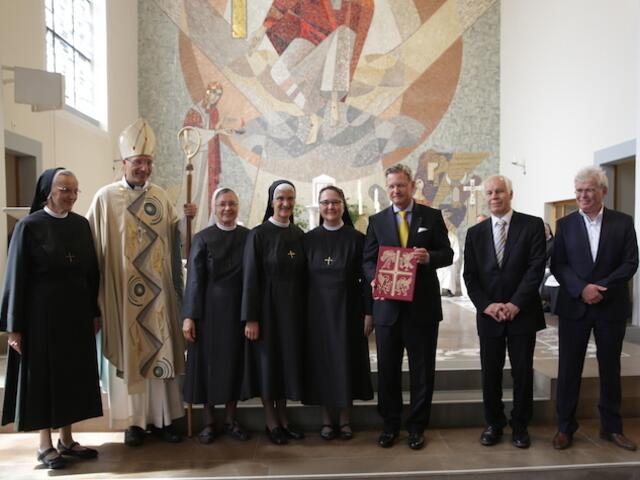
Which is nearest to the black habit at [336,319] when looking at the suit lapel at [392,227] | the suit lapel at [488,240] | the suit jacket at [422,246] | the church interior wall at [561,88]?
the suit jacket at [422,246]

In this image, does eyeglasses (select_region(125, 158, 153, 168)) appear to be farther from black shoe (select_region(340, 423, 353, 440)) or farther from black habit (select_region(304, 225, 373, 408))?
black shoe (select_region(340, 423, 353, 440))

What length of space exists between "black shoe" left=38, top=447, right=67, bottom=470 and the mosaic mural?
9626 millimetres

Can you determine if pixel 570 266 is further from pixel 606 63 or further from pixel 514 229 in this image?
pixel 606 63

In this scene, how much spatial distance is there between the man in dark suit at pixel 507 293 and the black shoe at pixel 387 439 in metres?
0.60

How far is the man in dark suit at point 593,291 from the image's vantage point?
3.50 meters

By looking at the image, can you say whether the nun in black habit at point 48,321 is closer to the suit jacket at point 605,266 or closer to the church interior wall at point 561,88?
the suit jacket at point 605,266

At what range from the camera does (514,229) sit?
142 inches

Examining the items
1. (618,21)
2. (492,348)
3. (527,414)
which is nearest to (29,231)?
(492,348)

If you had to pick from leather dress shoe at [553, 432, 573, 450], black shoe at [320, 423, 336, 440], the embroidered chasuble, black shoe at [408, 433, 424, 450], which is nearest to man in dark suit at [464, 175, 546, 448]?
leather dress shoe at [553, 432, 573, 450]

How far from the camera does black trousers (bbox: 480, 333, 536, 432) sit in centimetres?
355

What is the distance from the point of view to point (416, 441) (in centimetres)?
368

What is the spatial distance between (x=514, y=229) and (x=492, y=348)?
2.56 feet

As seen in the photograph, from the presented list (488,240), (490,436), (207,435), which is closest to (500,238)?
(488,240)

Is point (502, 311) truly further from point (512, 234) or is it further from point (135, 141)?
point (135, 141)
